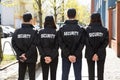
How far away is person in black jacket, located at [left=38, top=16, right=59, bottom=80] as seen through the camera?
9.99m

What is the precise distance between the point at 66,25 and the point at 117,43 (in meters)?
12.7

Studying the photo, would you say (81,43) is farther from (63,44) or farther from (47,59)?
(47,59)

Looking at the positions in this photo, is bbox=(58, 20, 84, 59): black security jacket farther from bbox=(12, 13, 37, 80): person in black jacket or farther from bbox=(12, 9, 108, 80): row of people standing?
bbox=(12, 13, 37, 80): person in black jacket

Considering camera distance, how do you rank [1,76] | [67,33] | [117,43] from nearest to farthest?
1. [67,33]
2. [1,76]
3. [117,43]

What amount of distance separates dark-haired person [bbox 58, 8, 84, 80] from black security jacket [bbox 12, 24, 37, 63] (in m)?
0.65

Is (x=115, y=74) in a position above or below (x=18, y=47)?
below

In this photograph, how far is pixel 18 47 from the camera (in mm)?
10164

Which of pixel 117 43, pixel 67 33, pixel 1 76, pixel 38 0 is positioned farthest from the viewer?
pixel 38 0

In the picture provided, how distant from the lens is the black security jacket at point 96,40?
1015 centimetres

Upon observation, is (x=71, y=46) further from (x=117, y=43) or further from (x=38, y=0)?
(x=38, y=0)

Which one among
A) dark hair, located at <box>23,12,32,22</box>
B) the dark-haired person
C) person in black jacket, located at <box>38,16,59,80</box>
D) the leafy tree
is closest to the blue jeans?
the dark-haired person

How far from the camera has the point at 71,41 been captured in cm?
994

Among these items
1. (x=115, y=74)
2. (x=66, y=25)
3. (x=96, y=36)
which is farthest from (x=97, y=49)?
(x=115, y=74)

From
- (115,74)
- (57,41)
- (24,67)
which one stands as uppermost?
(57,41)
